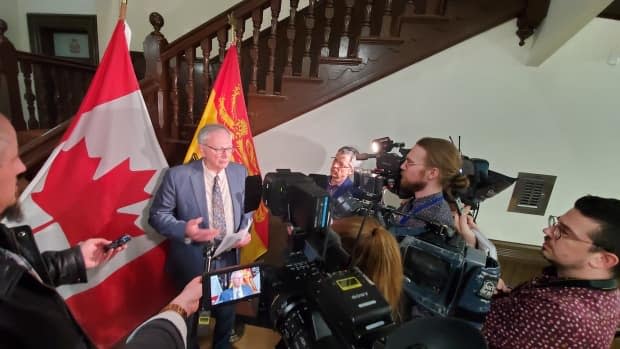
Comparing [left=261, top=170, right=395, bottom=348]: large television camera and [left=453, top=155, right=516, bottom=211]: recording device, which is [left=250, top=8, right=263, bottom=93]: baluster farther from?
[left=453, top=155, right=516, bottom=211]: recording device

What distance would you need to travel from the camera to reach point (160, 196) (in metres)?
1.19

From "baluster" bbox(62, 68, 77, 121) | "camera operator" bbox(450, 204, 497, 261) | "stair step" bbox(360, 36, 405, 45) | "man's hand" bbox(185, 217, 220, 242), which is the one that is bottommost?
"man's hand" bbox(185, 217, 220, 242)

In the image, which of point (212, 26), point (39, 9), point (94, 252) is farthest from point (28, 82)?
point (94, 252)

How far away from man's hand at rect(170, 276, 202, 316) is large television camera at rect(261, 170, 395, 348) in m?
0.18

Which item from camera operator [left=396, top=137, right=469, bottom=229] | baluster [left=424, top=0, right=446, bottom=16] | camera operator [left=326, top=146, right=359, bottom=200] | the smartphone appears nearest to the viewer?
the smartphone

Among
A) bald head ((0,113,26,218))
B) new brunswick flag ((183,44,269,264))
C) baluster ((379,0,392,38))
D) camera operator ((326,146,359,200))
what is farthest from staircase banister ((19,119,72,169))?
baluster ((379,0,392,38))

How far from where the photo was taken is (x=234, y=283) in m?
0.66

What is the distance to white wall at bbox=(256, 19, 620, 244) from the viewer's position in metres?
1.60

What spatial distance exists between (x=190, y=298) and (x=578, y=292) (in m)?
0.99

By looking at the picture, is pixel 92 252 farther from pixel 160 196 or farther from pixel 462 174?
pixel 462 174

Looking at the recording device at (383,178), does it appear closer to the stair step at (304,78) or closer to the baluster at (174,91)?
the stair step at (304,78)

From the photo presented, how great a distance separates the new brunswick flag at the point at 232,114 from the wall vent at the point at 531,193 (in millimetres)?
1749

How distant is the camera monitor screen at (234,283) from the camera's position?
0.64 meters

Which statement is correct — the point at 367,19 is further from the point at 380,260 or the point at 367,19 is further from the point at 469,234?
the point at 380,260
